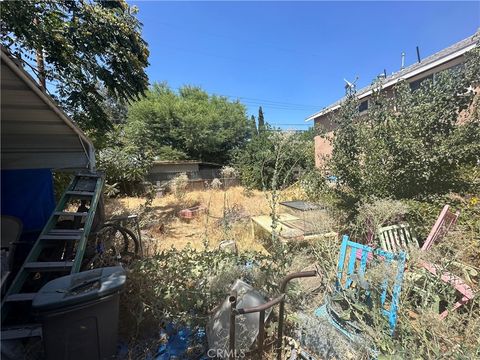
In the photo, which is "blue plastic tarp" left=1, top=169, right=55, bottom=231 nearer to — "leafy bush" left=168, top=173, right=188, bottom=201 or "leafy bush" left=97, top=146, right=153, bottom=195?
"leafy bush" left=97, top=146, right=153, bottom=195

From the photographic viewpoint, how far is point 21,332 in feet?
5.57

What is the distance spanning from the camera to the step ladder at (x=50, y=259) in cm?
182

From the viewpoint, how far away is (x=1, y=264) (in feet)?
5.63

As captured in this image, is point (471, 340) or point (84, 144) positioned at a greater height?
point (84, 144)

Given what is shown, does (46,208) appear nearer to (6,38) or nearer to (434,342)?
(6,38)

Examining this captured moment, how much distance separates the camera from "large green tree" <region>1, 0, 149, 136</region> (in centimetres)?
417

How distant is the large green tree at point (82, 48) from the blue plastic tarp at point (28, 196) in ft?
5.65

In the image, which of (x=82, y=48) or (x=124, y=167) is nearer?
(x=82, y=48)

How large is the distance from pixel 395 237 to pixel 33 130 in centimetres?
466

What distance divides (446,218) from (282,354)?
2.56 metres

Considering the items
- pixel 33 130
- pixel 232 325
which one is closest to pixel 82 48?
pixel 33 130

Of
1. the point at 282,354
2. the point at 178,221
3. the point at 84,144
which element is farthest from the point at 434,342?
the point at 178,221

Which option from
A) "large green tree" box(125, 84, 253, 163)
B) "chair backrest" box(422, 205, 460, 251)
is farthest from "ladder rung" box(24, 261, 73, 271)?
"large green tree" box(125, 84, 253, 163)

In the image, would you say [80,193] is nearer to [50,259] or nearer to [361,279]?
[50,259]
